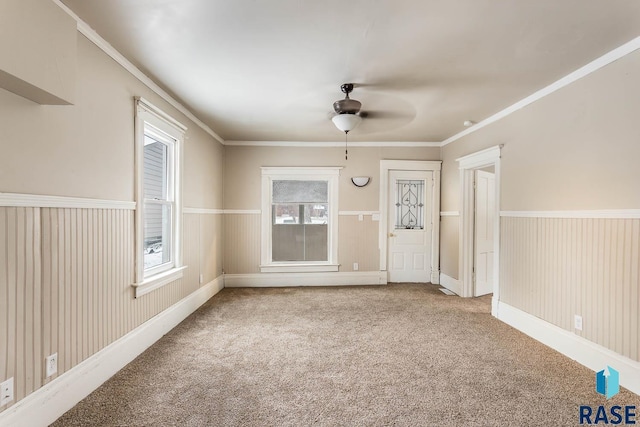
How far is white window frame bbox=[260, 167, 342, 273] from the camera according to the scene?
524cm

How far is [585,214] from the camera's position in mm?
2572

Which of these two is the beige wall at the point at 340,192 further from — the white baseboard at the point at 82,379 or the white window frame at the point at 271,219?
the white baseboard at the point at 82,379

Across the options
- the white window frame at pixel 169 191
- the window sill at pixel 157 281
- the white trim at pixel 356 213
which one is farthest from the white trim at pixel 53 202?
the white trim at pixel 356 213

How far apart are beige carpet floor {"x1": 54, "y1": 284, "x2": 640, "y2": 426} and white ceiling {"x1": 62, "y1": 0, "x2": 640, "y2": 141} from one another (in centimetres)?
247

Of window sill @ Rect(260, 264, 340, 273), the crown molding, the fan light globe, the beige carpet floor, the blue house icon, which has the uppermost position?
the crown molding

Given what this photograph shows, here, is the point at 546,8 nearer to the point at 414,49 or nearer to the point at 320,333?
the point at 414,49

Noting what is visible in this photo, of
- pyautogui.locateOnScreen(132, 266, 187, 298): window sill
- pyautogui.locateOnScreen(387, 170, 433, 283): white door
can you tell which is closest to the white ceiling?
pyautogui.locateOnScreen(132, 266, 187, 298): window sill

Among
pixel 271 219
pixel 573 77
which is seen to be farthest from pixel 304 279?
pixel 573 77

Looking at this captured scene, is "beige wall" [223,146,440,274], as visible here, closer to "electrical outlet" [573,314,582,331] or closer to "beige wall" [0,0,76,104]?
"electrical outlet" [573,314,582,331]

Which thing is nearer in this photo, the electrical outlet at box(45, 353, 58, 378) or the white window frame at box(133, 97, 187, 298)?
the electrical outlet at box(45, 353, 58, 378)

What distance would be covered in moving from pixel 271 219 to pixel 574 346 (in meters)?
4.18

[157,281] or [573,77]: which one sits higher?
[573,77]

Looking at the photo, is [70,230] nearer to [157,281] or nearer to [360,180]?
[157,281]

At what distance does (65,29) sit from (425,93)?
114 inches
